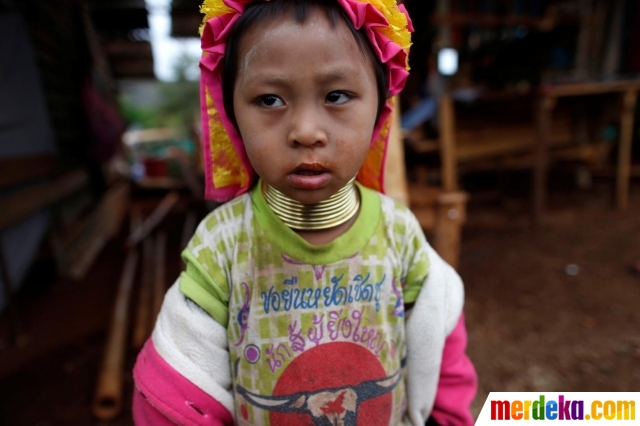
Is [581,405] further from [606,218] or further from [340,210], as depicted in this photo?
[606,218]

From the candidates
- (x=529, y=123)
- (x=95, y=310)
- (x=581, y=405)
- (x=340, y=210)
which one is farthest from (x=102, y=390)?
(x=529, y=123)

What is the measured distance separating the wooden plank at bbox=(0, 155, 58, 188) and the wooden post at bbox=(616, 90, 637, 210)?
5.99 m

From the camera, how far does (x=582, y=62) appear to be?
7.15 metres

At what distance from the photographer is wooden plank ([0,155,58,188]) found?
3000 millimetres

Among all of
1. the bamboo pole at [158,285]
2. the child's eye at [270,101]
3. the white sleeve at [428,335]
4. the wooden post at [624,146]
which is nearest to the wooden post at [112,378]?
the bamboo pole at [158,285]

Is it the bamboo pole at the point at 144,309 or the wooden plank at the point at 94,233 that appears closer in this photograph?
the bamboo pole at the point at 144,309

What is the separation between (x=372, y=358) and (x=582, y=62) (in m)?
8.11

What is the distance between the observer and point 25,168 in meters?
3.41

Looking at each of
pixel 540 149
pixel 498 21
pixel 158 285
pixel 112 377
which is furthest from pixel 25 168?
pixel 498 21

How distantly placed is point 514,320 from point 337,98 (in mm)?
2904

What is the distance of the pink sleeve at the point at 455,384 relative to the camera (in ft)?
3.51

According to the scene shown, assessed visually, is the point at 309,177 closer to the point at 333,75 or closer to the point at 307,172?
the point at 307,172

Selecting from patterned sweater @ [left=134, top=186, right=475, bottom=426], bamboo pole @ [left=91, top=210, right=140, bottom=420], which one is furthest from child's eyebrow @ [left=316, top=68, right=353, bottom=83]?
bamboo pole @ [left=91, top=210, right=140, bottom=420]

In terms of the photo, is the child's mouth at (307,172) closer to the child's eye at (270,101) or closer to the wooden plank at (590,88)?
the child's eye at (270,101)
